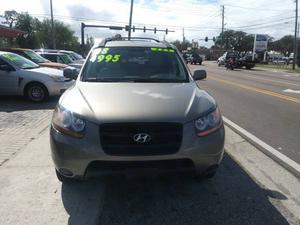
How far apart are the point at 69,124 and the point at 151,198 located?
1243 mm

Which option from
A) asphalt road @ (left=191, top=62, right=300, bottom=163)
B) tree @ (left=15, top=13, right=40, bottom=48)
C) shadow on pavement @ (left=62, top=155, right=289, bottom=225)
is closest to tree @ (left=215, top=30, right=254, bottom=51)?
tree @ (left=15, top=13, right=40, bottom=48)

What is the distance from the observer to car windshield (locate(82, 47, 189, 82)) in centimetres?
558

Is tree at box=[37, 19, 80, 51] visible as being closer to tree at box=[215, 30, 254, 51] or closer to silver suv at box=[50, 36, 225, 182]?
tree at box=[215, 30, 254, 51]

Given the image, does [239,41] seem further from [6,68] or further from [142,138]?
[142,138]

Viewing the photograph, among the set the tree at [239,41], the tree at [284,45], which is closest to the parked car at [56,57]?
the tree at [239,41]

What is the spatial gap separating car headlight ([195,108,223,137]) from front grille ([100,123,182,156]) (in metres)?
0.32

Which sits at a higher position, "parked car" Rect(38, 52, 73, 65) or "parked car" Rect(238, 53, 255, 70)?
"parked car" Rect(38, 52, 73, 65)

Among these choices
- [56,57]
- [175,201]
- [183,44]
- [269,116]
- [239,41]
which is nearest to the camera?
[175,201]

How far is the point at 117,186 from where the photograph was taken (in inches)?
194

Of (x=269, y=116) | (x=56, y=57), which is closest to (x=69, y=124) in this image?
(x=269, y=116)

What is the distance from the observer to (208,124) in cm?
434

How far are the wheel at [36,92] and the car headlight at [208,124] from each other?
8.60 meters

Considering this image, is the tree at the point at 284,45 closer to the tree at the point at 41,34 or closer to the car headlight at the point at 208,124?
the tree at the point at 41,34

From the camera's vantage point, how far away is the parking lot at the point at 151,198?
4086mm
